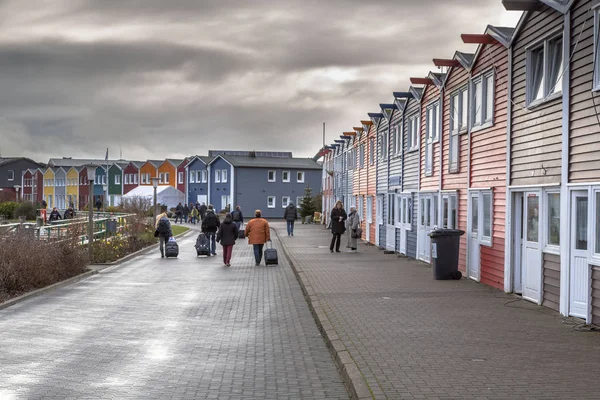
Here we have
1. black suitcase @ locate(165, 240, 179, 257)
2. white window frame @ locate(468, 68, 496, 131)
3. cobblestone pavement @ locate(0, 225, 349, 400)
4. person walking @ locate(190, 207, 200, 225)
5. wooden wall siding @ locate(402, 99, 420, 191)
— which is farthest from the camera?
person walking @ locate(190, 207, 200, 225)

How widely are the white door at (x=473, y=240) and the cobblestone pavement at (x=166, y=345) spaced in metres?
4.13

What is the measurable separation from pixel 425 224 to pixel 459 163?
4.38 metres

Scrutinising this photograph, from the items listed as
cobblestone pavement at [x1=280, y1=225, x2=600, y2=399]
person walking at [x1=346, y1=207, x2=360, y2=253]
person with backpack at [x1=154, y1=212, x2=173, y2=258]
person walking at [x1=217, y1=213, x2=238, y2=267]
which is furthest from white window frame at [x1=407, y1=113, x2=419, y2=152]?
cobblestone pavement at [x1=280, y1=225, x2=600, y2=399]

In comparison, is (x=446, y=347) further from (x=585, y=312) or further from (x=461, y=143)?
(x=461, y=143)

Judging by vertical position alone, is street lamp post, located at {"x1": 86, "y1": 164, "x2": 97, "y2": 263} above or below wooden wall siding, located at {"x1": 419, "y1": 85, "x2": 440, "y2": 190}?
below

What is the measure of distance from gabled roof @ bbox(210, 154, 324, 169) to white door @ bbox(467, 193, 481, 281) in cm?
6544

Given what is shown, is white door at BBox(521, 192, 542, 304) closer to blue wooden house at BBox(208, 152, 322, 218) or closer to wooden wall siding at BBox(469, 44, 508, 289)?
wooden wall siding at BBox(469, 44, 508, 289)

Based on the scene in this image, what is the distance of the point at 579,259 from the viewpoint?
12.0 metres

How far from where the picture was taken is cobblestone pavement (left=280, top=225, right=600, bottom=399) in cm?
734

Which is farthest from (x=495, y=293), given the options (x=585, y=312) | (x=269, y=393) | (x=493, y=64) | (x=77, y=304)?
(x=269, y=393)

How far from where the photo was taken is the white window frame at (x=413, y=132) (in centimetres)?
2642

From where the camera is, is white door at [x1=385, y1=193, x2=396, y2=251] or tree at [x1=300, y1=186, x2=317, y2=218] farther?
tree at [x1=300, y1=186, x2=317, y2=218]

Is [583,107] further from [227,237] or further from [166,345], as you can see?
[227,237]

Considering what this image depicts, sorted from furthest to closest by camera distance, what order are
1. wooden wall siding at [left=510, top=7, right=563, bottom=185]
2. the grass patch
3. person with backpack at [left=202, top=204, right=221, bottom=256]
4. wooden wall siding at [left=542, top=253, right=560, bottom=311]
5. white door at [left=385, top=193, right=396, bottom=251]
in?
the grass patch
white door at [left=385, top=193, right=396, bottom=251]
person with backpack at [left=202, top=204, right=221, bottom=256]
wooden wall siding at [left=510, top=7, right=563, bottom=185]
wooden wall siding at [left=542, top=253, right=560, bottom=311]
